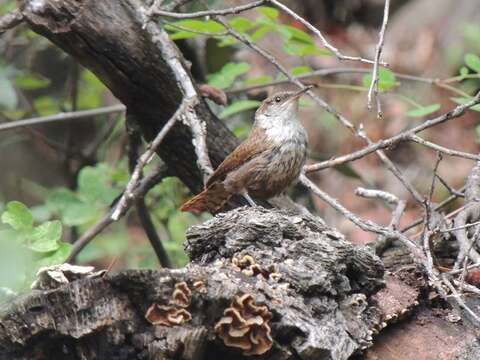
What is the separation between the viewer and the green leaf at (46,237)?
3066mm

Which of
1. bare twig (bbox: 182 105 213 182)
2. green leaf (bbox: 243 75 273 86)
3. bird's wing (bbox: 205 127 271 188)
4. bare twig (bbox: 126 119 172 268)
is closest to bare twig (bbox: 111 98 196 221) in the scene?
bare twig (bbox: 182 105 213 182)

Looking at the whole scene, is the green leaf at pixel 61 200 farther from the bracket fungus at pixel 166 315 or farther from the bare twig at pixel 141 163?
the bracket fungus at pixel 166 315

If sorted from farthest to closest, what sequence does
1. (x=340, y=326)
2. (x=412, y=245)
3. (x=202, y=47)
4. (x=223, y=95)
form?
1. (x=202, y=47)
2. (x=223, y=95)
3. (x=412, y=245)
4. (x=340, y=326)

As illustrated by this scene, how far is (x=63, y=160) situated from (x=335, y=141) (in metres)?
4.81

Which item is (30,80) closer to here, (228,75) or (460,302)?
(228,75)

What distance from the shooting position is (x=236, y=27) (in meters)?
4.68

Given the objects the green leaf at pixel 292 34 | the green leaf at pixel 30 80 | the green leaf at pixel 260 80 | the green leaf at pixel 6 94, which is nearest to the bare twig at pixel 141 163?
the green leaf at pixel 292 34

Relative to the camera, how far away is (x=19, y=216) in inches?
122

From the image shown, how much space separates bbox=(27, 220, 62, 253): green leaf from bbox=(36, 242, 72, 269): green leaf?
0.07 m

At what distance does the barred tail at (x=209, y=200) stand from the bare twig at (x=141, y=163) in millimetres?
659

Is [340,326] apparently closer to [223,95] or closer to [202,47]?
[223,95]

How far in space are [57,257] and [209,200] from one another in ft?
4.94

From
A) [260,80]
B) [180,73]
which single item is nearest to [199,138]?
[180,73]

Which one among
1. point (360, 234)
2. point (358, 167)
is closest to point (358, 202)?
point (358, 167)
